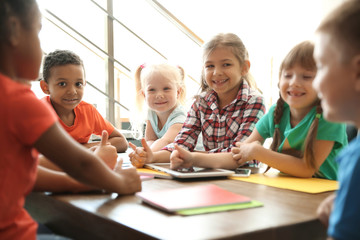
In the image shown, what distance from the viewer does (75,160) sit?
1.97 ft

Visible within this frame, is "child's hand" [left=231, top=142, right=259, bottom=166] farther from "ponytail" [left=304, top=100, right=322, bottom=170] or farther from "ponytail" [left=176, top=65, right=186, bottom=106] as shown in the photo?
"ponytail" [left=176, top=65, right=186, bottom=106]

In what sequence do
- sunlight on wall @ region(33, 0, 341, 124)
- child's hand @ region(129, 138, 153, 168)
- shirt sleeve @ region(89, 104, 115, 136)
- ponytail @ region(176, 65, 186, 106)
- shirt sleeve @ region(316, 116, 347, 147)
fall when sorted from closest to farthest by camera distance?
shirt sleeve @ region(316, 116, 347, 147) → child's hand @ region(129, 138, 153, 168) → shirt sleeve @ region(89, 104, 115, 136) → ponytail @ region(176, 65, 186, 106) → sunlight on wall @ region(33, 0, 341, 124)

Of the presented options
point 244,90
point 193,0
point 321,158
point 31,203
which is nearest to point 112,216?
point 31,203

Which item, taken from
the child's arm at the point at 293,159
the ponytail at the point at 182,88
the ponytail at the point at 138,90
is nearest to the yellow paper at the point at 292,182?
the child's arm at the point at 293,159

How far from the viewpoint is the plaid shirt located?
4.74ft

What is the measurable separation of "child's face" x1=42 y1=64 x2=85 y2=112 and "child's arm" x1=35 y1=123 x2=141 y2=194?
92cm

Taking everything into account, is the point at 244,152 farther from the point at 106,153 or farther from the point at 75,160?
the point at 75,160

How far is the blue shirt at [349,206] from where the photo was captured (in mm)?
450

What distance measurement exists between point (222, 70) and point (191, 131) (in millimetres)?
307

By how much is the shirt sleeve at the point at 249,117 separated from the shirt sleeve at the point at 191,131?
14 centimetres

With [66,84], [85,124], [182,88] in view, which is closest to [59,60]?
[66,84]

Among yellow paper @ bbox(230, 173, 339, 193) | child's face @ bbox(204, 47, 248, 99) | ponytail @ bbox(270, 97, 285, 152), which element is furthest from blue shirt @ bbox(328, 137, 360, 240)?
child's face @ bbox(204, 47, 248, 99)

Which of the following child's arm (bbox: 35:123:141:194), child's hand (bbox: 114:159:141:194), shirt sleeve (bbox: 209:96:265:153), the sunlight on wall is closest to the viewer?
child's arm (bbox: 35:123:141:194)

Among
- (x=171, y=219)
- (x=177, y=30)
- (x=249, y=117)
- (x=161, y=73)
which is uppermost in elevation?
(x=177, y=30)
